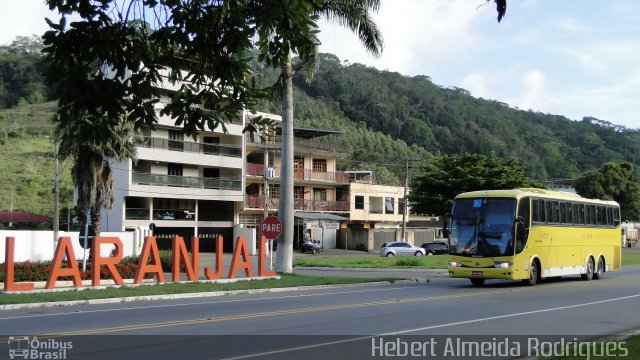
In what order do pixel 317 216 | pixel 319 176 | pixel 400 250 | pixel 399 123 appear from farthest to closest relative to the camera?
pixel 399 123 < pixel 319 176 < pixel 317 216 < pixel 400 250

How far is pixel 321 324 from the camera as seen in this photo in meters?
14.4

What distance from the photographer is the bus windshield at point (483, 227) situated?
25.5m

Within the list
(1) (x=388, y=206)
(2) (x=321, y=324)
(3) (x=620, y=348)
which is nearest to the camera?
(3) (x=620, y=348)

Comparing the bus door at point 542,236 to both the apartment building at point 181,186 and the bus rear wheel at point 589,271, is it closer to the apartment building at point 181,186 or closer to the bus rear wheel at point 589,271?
the bus rear wheel at point 589,271

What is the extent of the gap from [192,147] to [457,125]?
3276 inches

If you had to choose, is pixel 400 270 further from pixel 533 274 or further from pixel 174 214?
pixel 174 214

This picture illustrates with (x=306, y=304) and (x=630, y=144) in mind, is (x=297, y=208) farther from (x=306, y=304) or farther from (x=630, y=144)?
(x=630, y=144)

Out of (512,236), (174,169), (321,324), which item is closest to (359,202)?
(174,169)

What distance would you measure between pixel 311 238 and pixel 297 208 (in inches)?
133

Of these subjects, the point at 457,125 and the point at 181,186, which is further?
the point at 457,125

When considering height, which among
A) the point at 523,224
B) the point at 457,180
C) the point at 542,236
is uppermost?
the point at 457,180

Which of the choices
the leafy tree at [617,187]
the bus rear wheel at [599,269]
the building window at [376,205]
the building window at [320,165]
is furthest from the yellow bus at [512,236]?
the leafy tree at [617,187]

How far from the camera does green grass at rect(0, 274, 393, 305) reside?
19.2m

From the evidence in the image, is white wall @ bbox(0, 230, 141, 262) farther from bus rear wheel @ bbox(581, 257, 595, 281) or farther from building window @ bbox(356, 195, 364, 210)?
building window @ bbox(356, 195, 364, 210)
